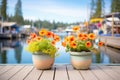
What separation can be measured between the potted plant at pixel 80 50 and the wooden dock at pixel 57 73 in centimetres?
15

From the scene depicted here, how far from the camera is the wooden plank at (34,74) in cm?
390

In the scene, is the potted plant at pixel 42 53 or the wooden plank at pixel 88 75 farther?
the potted plant at pixel 42 53

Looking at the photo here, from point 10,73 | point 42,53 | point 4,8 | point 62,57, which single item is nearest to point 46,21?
point 4,8

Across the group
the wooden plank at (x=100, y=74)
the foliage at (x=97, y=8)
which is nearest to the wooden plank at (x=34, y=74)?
the wooden plank at (x=100, y=74)

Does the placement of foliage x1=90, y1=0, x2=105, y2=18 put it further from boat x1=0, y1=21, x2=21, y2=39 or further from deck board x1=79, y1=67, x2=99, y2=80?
deck board x1=79, y1=67, x2=99, y2=80

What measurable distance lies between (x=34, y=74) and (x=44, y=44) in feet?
2.42

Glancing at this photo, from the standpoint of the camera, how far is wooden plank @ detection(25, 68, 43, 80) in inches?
154

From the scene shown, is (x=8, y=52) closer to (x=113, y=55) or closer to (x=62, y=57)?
(x=62, y=57)

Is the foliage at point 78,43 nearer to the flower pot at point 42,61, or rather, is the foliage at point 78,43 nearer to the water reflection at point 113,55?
the flower pot at point 42,61

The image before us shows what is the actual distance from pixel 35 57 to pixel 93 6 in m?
46.2

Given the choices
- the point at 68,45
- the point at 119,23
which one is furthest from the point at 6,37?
the point at 68,45

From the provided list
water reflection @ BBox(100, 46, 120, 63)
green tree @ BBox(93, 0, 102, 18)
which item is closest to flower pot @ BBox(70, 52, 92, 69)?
water reflection @ BBox(100, 46, 120, 63)

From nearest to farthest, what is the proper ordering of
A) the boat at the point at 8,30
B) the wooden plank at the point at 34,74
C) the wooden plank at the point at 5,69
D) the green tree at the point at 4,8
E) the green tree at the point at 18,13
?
the wooden plank at the point at 34,74 → the wooden plank at the point at 5,69 → the boat at the point at 8,30 → the green tree at the point at 4,8 → the green tree at the point at 18,13

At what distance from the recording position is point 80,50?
4.88 meters
